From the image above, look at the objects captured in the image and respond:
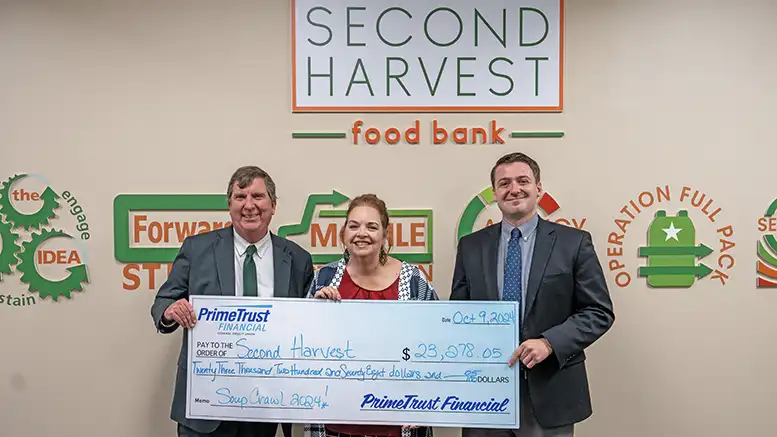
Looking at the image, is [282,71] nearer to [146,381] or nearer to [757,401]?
[146,381]

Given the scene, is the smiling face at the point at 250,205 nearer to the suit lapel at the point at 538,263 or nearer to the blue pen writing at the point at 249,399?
the blue pen writing at the point at 249,399

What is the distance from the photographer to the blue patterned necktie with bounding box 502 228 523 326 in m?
2.08

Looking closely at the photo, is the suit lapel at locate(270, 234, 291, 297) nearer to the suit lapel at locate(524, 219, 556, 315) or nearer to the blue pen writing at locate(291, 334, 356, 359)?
the blue pen writing at locate(291, 334, 356, 359)

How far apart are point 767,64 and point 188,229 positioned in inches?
112

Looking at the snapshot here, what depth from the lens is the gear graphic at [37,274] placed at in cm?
272

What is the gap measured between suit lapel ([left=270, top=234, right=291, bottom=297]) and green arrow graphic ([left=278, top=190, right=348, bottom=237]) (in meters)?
0.47

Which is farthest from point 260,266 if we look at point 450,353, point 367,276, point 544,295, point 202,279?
point 544,295

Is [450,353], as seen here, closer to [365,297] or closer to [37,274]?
[365,297]

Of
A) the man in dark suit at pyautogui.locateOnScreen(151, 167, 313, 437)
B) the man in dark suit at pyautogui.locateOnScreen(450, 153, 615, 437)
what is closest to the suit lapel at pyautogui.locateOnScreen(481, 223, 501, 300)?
the man in dark suit at pyautogui.locateOnScreen(450, 153, 615, 437)

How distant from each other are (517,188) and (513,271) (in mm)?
301

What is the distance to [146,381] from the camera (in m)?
2.77

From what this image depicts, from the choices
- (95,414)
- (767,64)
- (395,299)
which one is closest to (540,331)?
(395,299)

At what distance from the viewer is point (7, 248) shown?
8.92 ft

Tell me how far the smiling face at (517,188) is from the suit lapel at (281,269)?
0.85 m
